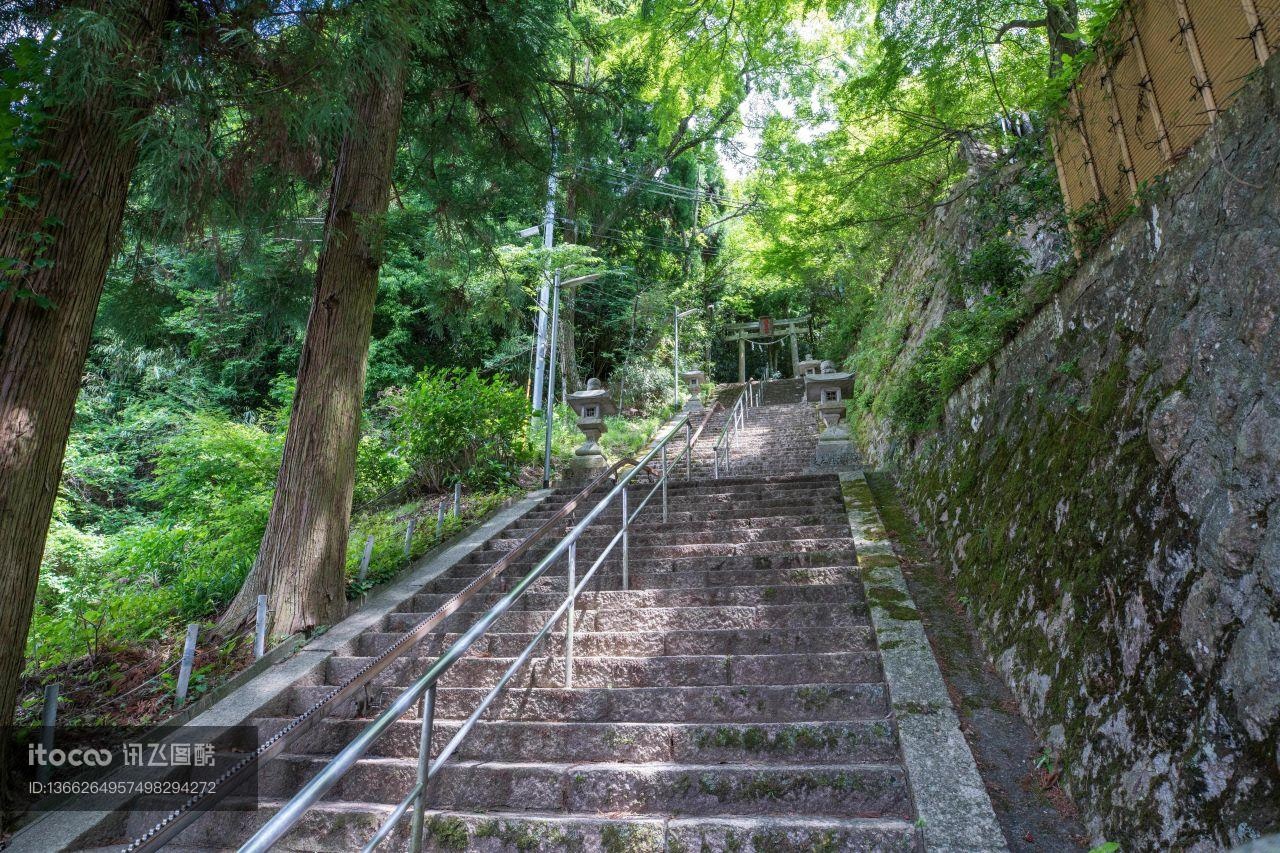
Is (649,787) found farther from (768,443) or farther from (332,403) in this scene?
(768,443)

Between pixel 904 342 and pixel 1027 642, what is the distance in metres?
7.07

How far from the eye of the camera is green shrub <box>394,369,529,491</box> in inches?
331

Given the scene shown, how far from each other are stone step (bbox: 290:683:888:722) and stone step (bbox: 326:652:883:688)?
20 centimetres

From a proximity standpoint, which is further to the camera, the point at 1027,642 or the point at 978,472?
the point at 978,472

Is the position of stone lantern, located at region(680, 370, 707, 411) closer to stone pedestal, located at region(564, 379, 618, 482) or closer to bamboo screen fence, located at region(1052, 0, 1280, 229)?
stone pedestal, located at region(564, 379, 618, 482)

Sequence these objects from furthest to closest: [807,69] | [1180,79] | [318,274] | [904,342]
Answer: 1. [904,342]
2. [807,69]
3. [318,274]
4. [1180,79]

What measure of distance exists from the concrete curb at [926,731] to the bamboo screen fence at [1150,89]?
→ 239 cm

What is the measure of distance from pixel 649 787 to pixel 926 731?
47.3 inches

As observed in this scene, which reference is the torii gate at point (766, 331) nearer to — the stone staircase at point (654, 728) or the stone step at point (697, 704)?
the stone staircase at point (654, 728)

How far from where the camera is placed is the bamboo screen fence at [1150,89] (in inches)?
98.4

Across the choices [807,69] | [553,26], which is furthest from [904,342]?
[553,26]

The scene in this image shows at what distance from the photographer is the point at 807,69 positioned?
888 centimetres

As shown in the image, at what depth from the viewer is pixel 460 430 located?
8570 millimetres

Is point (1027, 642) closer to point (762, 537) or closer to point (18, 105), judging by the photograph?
point (762, 537)
